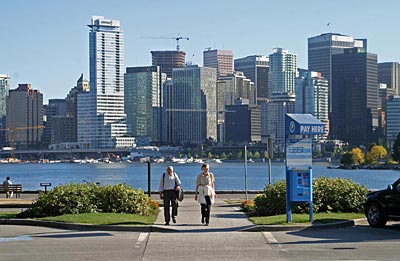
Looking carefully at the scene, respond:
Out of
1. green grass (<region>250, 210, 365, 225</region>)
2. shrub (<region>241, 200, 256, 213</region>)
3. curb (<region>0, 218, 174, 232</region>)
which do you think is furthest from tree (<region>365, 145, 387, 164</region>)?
curb (<region>0, 218, 174, 232</region>)

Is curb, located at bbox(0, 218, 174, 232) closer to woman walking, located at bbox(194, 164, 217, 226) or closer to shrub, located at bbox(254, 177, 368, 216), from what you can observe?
woman walking, located at bbox(194, 164, 217, 226)

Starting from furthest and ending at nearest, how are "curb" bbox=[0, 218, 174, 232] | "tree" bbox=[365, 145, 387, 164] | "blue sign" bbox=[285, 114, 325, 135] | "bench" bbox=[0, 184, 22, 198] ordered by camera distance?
"tree" bbox=[365, 145, 387, 164] → "bench" bbox=[0, 184, 22, 198] → "blue sign" bbox=[285, 114, 325, 135] → "curb" bbox=[0, 218, 174, 232]

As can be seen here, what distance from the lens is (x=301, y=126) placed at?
23219 millimetres

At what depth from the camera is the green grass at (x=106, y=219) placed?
77.0 feet

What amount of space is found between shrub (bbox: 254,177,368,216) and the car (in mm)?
2820

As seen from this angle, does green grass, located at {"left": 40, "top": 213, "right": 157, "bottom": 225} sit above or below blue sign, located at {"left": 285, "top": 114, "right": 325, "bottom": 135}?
below

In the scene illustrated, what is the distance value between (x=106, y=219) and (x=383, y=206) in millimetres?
7549

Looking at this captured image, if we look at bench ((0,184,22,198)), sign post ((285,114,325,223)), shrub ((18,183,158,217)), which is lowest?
bench ((0,184,22,198))

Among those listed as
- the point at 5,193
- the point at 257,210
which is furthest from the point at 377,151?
the point at 257,210

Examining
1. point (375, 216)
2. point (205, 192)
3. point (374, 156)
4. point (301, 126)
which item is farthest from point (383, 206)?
point (374, 156)

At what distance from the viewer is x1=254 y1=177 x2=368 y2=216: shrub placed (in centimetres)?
2650

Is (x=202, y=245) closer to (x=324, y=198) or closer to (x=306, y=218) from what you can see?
(x=306, y=218)

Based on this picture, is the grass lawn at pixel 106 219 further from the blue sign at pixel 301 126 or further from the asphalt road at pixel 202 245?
the blue sign at pixel 301 126

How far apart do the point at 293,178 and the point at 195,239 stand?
4.13m
